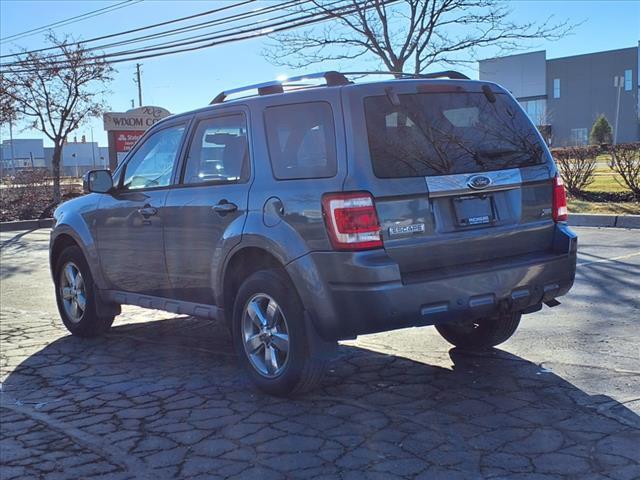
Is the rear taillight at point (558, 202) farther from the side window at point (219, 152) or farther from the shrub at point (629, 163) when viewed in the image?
the shrub at point (629, 163)

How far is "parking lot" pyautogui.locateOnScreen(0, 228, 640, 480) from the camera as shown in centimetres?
357

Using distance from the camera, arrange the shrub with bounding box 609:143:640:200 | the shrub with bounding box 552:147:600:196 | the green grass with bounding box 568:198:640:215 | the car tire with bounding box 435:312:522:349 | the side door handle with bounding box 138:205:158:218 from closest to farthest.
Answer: the car tire with bounding box 435:312:522:349, the side door handle with bounding box 138:205:158:218, the green grass with bounding box 568:198:640:215, the shrub with bounding box 609:143:640:200, the shrub with bounding box 552:147:600:196

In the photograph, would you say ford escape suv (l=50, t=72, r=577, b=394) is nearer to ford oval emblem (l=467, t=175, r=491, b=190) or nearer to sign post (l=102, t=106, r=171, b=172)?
ford oval emblem (l=467, t=175, r=491, b=190)

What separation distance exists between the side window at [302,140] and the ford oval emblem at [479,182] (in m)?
0.85

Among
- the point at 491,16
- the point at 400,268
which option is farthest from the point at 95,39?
the point at 400,268

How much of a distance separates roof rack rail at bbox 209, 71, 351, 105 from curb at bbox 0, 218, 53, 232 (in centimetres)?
1680

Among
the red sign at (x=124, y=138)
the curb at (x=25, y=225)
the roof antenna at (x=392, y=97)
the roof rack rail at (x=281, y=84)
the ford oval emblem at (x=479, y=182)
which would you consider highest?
the red sign at (x=124, y=138)

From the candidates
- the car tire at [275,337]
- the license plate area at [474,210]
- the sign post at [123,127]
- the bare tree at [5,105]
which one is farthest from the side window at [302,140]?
the bare tree at [5,105]

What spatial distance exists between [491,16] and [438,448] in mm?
18389

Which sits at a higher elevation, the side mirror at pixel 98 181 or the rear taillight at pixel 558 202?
the side mirror at pixel 98 181

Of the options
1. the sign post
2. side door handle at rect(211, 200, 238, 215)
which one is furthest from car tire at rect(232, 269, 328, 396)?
the sign post

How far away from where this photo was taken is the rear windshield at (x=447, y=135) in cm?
421

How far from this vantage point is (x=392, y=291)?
3.99 meters

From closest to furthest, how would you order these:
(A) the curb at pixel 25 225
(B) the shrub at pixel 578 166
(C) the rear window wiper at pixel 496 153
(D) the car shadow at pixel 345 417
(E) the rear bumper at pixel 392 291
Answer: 1. (D) the car shadow at pixel 345 417
2. (E) the rear bumper at pixel 392 291
3. (C) the rear window wiper at pixel 496 153
4. (B) the shrub at pixel 578 166
5. (A) the curb at pixel 25 225
